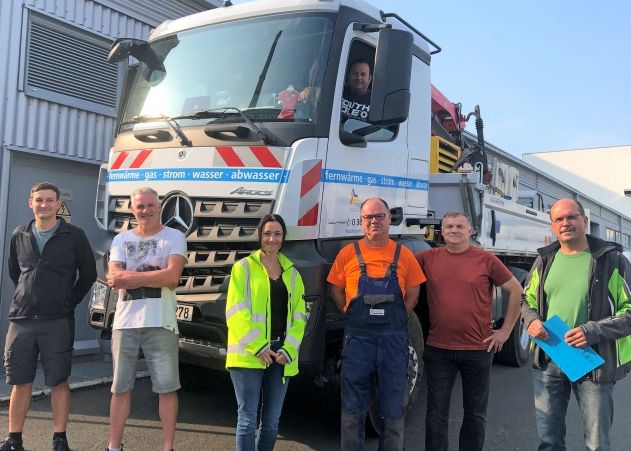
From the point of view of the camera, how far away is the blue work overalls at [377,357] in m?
3.27

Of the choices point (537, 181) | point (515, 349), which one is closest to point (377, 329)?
point (515, 349)

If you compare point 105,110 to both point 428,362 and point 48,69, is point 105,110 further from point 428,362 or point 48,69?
point 428,362

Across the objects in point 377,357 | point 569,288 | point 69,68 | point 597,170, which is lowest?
point 377,357

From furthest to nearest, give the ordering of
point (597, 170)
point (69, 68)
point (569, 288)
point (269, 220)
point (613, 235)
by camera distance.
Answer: point (597, 170) → point (613, 235) → point (69, 68) → point (269, 220) → point (569, 288)

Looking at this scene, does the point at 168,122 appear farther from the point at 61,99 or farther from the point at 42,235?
the point at 61,99

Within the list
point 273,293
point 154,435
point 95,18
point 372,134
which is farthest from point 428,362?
point 95,18

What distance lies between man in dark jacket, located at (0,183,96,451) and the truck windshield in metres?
1.16

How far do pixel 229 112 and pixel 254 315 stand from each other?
4.94ft

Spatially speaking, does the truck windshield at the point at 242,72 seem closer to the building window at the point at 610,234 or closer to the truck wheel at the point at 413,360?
the truck wheel at the point at 413,360

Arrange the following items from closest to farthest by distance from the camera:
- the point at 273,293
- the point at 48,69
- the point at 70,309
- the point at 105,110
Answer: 1. the point at 273,293
2. the point at 70,309
3. the point at 48,69
4. the point at 105,110

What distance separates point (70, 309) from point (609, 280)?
10.9 feet

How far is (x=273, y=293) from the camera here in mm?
3266

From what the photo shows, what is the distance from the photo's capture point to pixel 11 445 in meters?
3.69

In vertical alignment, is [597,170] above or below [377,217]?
above
